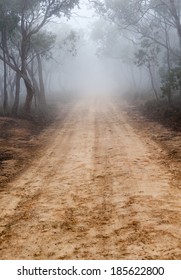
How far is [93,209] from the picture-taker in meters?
5.45

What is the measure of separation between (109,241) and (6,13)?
62.4ft

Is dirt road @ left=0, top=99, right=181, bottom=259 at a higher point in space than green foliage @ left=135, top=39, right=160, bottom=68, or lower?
lower

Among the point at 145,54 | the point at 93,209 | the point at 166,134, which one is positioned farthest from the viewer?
the point at 145,54

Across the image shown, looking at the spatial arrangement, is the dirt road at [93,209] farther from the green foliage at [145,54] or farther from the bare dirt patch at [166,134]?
the green foliage at [145,54]

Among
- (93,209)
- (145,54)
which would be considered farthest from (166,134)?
(145,54)

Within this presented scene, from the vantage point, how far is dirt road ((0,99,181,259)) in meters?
4.09

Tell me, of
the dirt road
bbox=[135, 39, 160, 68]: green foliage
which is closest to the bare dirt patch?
the dirt road

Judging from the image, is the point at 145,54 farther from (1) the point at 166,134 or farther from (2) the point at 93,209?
(2) the point at 93,209

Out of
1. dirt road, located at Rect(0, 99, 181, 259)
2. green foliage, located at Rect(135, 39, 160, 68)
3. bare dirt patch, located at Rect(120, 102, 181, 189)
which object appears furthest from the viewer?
green foliage, located at Rect(135, 39, 160, 68)

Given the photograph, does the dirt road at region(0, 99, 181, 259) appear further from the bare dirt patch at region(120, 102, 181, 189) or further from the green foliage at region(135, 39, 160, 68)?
the green foliage at region(135, 39, 160, 68)

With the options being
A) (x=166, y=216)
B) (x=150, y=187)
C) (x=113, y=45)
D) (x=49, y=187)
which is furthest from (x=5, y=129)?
(x=113, y=45)

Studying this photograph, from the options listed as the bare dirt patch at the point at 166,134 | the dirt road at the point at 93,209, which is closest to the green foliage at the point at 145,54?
the bare dirt patch at the point at 166,134

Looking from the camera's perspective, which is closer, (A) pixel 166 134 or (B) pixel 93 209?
(B) pixel 93 209

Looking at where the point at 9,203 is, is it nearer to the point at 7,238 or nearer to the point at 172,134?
the point at 7,238
